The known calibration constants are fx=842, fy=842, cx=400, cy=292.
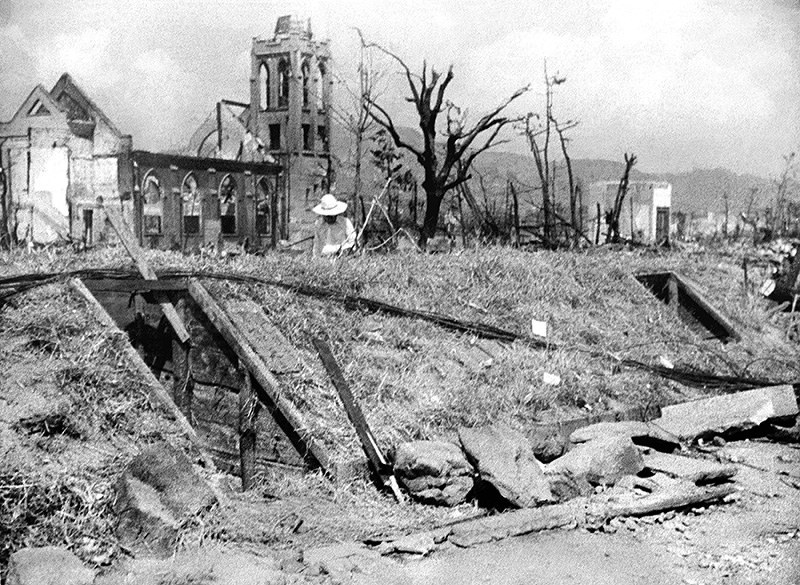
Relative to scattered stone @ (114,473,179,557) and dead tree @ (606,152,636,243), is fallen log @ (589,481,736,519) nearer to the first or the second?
scattered stone @ (114,473,179,557)

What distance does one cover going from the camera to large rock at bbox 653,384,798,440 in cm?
779

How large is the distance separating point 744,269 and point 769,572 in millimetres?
9340

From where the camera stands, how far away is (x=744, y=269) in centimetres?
1350

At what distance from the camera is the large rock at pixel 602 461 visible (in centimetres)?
623

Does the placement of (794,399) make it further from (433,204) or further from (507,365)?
(433,204)

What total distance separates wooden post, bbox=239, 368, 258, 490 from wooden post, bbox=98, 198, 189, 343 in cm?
92

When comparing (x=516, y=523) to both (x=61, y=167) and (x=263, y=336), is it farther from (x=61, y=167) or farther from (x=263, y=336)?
(x=61, y=167)

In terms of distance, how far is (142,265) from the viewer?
24.3 ft

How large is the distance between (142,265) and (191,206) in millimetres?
19678

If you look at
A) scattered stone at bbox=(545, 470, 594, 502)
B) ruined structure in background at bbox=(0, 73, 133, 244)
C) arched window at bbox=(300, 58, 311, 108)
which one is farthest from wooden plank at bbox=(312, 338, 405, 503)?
arched window at bbox=(300, 58, 311, 108)

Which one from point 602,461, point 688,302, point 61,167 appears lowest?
point 602,461

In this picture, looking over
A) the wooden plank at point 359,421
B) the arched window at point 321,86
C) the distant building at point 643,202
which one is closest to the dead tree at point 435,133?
the arched window at point 321,86

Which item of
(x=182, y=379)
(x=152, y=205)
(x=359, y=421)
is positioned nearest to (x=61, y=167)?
(x=152, y=205)

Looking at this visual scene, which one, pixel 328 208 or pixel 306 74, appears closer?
pixel 328 208
